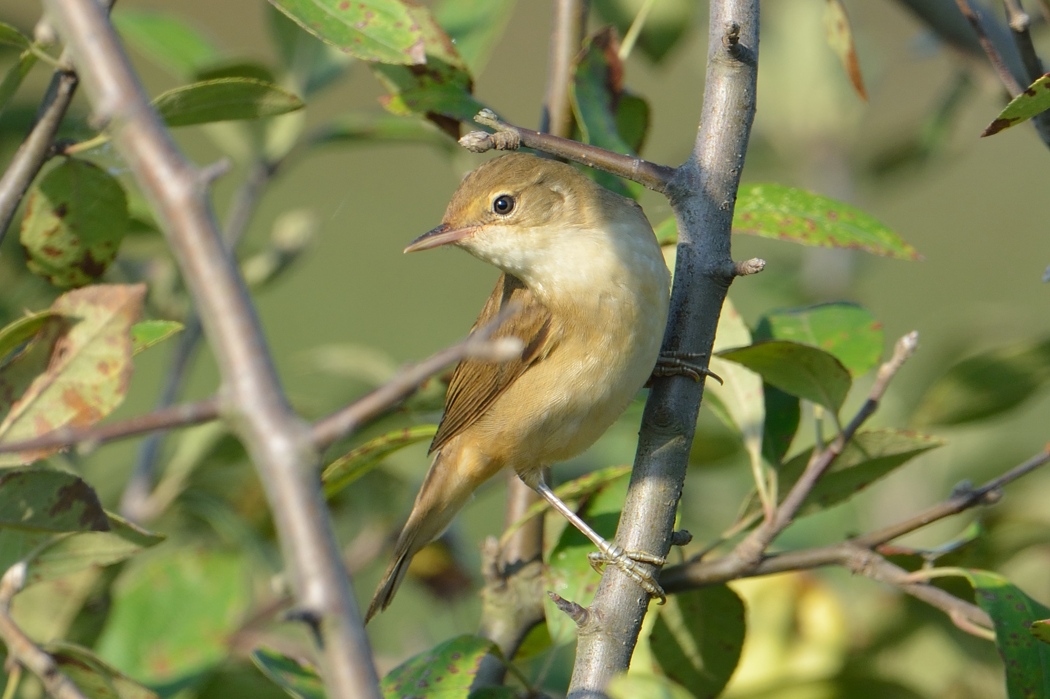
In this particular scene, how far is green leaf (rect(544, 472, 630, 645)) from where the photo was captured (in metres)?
1.78

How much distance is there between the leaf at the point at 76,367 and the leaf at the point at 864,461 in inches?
45.7

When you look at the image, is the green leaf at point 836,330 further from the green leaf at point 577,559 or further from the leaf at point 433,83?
the leaf at point 433,83

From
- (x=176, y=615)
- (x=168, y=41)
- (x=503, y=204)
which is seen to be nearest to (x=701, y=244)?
(x=503, y=204)

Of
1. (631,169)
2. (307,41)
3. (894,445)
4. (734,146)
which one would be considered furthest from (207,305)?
(307,41)

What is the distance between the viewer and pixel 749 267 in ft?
4.92

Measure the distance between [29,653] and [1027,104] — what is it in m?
1.45

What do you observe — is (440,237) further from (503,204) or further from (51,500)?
(51,500)

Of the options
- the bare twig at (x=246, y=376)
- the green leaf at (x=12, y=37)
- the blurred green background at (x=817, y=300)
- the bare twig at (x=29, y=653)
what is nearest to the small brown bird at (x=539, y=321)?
the blurred green background at (x=817, y=300)

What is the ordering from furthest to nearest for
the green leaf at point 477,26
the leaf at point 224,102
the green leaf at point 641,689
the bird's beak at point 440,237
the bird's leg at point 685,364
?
the green leaf at point 477,26
the bird's beak at point 440,237
the leaf at point 224,102
the bird's leg at point 685,364
the green leaf at point 641,689

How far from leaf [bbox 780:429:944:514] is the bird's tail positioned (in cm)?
92

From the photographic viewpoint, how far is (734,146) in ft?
5.14

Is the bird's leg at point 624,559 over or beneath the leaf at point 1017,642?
over

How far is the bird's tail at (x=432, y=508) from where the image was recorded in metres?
2.49

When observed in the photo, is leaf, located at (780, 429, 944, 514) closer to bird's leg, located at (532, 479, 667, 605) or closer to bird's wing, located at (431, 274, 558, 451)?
bird's leg, located at (532, 479, 667, 605)
